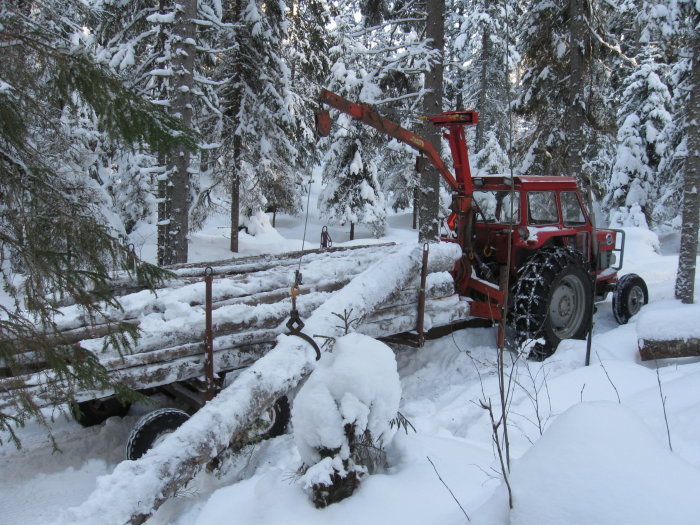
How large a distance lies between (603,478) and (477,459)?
1651 mm

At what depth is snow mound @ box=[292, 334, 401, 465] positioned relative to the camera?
2785mm

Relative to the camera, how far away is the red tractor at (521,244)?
6.39m

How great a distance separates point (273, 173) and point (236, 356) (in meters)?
14.1

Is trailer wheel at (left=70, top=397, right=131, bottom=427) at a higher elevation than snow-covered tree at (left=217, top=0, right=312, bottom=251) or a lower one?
lower

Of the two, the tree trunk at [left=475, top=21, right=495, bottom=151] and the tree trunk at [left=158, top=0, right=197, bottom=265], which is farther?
the tree trunk at [left=475, top=21, right=495, bottom=151]

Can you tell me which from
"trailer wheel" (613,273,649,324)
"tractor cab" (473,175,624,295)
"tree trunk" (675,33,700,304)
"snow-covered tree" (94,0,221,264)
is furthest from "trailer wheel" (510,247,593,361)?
"snow-covered tree" (94,0,221,264)

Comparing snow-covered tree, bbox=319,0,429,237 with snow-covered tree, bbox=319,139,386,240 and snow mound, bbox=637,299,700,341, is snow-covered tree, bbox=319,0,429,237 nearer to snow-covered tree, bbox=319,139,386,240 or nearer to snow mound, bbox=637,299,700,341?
snow-covered tree, bbox=319,139,386,240

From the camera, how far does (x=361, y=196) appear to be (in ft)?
75.2

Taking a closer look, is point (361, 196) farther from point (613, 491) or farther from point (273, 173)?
point (613, 491)

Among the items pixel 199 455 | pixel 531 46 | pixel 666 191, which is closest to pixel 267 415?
pixel 199 455

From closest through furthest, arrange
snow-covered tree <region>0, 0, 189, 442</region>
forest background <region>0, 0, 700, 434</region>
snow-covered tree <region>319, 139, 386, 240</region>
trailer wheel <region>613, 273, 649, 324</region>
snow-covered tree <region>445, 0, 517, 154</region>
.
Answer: snow-covered tree <region>0, 0, 189, 442</region> → forest background <region>0, 0, 700, 434</region> → trailer wheel <region>613, 273, 649, 324</region> → snow-covered tree <region>445, 0, 517, 154</region> → snow-covered tree <region>319, 139, 386, 240</region>

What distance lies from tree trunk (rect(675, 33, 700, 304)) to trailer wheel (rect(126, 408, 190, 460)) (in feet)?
25.6

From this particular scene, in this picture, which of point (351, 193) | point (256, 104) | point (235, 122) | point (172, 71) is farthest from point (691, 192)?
point (351, 193)

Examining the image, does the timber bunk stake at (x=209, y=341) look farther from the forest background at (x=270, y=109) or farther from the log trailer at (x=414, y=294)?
the forest background at (x=270, y=109)
